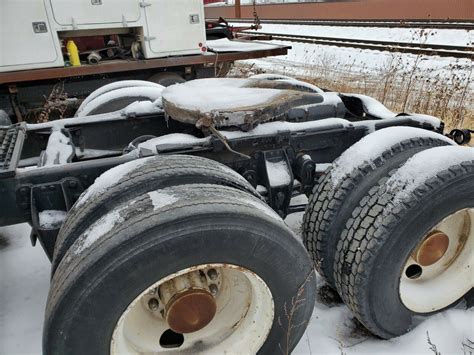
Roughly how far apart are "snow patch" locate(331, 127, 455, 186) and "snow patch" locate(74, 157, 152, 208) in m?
1.05

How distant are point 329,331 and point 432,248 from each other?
2.46 feet

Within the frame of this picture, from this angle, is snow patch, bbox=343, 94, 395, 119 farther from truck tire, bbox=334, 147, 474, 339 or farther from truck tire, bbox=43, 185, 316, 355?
truck tire, bbox=43, 185, 316, 355

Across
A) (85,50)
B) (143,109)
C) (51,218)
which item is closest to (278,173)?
(51,218)

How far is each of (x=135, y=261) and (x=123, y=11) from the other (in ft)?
18.1

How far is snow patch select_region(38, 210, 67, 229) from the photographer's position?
88.4 inches

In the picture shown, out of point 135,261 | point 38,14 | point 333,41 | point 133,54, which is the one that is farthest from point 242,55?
point 333,41

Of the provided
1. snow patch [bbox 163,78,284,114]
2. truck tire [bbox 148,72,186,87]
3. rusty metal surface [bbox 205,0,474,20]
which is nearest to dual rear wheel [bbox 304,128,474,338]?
snow patch [bbox 163,78,284,114]

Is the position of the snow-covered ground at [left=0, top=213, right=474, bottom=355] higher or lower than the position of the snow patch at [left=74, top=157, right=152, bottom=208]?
lower

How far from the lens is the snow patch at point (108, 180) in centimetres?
202

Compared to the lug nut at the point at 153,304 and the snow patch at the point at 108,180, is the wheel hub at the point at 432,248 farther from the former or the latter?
the snow patch at the point at 108,180

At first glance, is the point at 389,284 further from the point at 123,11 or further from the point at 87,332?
the point at 123,11

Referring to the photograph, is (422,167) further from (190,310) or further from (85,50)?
(85,50)

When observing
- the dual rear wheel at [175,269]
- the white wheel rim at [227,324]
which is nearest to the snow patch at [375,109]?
the dual rear wheel at [175,269]

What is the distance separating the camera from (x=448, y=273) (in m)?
2.53
